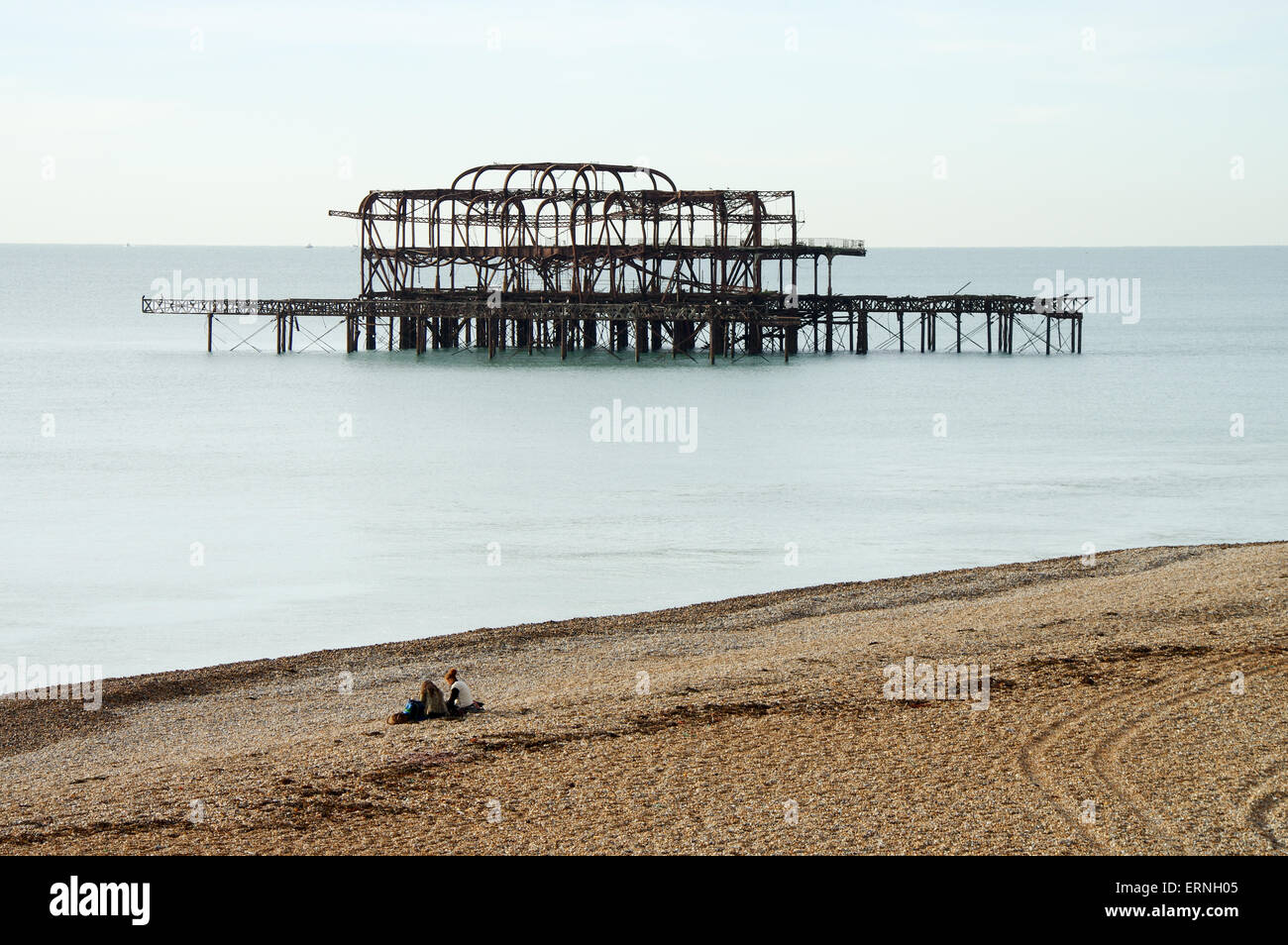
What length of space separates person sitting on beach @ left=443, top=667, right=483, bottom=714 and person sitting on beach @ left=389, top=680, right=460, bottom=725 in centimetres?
6

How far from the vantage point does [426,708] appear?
13789mm

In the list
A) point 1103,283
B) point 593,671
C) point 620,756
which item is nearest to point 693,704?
point 620,756

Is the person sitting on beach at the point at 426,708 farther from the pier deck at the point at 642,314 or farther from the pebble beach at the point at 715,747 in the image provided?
the pier deck at the point at 642,314

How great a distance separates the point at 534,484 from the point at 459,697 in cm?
2289

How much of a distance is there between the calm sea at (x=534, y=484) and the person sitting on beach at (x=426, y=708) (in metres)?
6.58

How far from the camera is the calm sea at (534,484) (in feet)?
77.5
